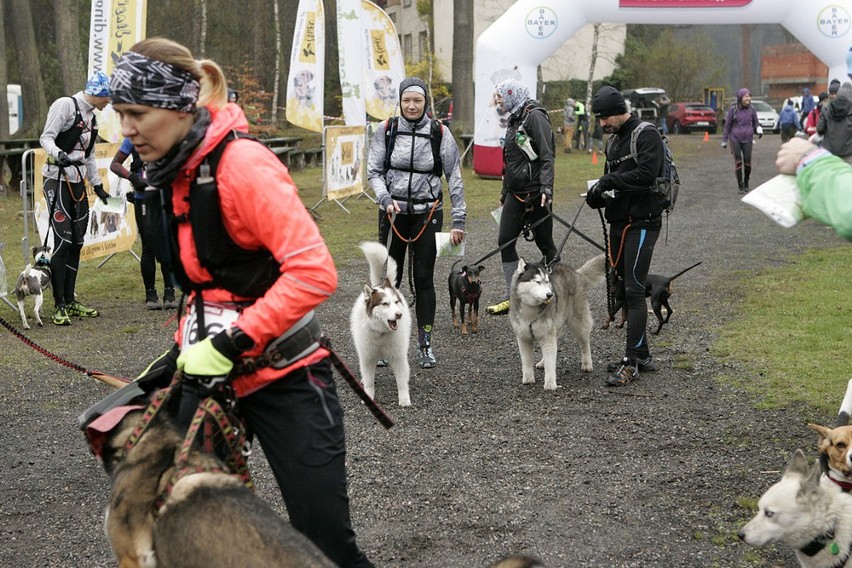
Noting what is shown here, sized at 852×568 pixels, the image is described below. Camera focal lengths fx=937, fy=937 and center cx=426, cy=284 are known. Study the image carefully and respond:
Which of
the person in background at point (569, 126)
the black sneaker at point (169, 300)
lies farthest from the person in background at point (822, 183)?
the person in background at point (569, 126)

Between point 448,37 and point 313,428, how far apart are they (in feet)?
147

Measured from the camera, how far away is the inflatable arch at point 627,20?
17.6m

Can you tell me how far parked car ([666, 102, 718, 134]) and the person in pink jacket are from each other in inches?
1594

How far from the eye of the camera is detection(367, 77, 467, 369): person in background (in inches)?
280

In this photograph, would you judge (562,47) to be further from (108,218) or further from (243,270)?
(243,270)

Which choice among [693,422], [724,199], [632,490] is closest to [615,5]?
[724,199]

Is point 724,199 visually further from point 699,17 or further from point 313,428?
point 313,428

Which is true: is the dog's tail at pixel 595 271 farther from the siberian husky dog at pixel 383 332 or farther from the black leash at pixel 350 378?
the black leash at pixel 350 378

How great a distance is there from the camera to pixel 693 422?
581 centimetres

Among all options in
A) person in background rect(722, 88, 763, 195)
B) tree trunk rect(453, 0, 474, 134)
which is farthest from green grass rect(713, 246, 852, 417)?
tree trunk rect(453, 0, 474, 134)

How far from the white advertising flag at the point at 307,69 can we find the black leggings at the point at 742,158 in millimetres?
8106

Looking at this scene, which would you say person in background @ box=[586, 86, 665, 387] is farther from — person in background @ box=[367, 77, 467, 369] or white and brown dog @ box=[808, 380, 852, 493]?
white and brown dog @ box=[808, 380, 852, 493]

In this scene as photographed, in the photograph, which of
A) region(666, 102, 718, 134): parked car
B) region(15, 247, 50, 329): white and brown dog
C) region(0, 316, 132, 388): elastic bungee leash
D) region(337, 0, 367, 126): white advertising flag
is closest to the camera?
region(0, 316, 132, 388): elastic bungee leash

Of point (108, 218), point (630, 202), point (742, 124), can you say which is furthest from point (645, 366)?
point (742, 124)
